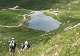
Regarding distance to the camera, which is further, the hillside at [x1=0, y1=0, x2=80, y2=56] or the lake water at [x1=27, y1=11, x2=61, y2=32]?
the lake water at [x1=27, y1=11, x2=61, y2=32]

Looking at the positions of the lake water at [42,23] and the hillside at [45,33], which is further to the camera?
the lake water at [42,23]

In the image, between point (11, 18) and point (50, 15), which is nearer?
point (11, 18)

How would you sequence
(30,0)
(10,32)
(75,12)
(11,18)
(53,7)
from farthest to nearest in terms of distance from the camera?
1. (30,0)
2. (53,7)
3. (75,12)
4. (11,18)
5. (10,32)

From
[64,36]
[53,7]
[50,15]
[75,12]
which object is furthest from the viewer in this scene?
[53,7]

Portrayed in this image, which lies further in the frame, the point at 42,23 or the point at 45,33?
the point at 42,23

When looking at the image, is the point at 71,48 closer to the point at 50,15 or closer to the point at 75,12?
the point at 50,15

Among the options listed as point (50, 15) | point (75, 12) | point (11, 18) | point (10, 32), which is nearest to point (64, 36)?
point (10, 32)

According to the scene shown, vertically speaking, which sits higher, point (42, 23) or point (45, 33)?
point (45, 33)

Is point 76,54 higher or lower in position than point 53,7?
higher
